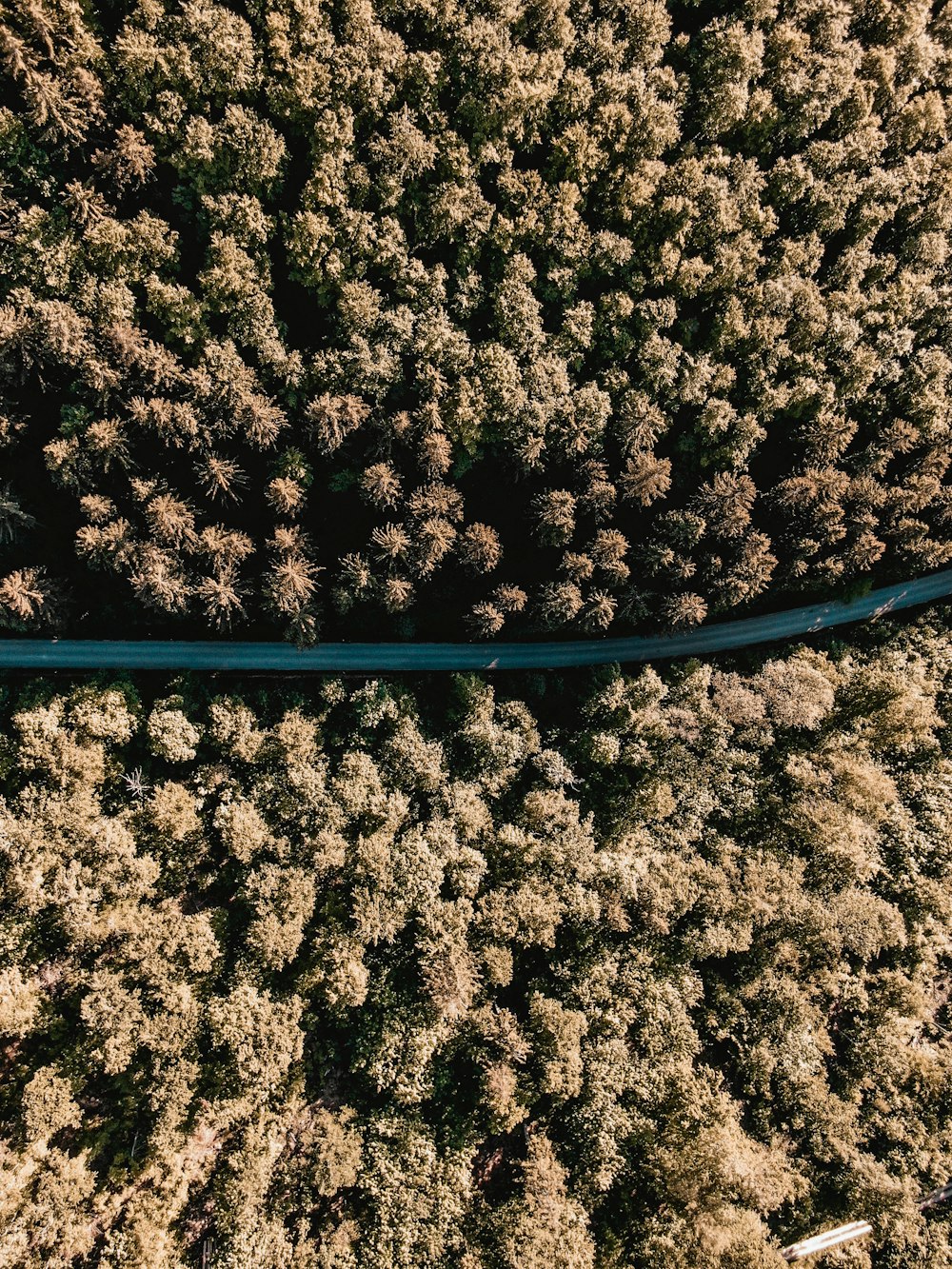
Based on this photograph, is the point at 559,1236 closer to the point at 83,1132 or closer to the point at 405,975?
the point at 405,975

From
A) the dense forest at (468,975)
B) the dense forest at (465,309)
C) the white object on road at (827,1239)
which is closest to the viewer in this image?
the dense forest at (465,309)

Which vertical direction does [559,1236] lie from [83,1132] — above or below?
below

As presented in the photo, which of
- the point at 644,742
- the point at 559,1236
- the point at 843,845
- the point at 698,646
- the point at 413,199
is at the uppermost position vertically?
the point at 413,199

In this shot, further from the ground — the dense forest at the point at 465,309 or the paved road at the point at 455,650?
the dense forest at the point at 465,309

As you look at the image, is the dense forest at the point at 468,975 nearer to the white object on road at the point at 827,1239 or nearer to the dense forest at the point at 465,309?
the white object on road at the point at 827,1239

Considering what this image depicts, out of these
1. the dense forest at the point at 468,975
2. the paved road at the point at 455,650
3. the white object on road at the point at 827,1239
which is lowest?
the white object on road at the point at 827,1239

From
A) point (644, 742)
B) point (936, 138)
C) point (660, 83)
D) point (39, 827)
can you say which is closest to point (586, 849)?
point (644, 742)

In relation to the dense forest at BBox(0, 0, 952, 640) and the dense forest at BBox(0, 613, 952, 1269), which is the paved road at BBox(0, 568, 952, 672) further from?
the dense forest at BBox(0, 613, 952, 1269)

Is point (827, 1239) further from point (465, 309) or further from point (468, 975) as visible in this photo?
point (465, 309)

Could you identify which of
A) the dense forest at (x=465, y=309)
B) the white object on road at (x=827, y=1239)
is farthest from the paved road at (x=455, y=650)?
the white object on road at (x=827, y=1239)
